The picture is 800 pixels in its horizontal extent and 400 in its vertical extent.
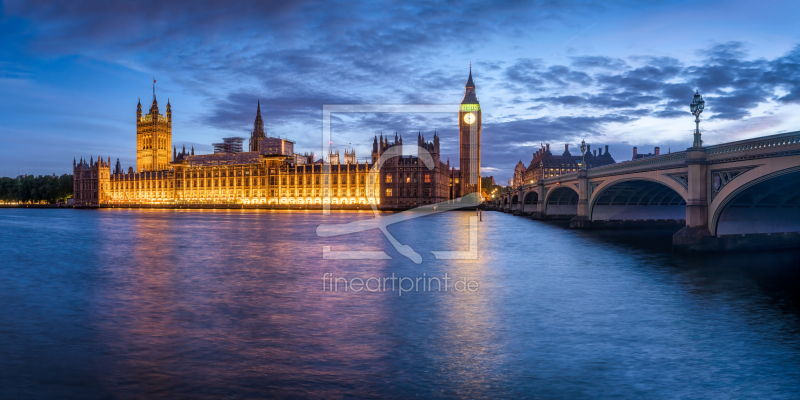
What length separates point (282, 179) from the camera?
16700 cm

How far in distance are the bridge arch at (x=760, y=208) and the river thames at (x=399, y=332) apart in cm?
402

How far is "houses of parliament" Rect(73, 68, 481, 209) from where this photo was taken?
151m

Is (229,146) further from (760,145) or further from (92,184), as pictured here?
(760,145)

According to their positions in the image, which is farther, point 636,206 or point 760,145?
point 636,206

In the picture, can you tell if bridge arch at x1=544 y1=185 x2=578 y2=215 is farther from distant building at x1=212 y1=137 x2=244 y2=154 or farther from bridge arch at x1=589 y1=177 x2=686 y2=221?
distant building at x1=212 y1=137 x2=244 y2=154

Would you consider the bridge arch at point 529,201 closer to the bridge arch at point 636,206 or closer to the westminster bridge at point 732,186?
the bridge arch at point 636,206

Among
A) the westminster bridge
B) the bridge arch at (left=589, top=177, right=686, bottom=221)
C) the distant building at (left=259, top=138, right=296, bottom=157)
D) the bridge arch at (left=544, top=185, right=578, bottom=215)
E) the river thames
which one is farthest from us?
the distant building at (left=259, top=138, right=296, bottom=157)

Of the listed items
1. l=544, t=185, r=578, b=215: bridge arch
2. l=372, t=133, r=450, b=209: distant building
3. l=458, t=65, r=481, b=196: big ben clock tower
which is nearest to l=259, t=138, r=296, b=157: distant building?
l=372, t=133, r=450, b=209: distant building

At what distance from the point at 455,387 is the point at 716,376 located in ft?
17.4

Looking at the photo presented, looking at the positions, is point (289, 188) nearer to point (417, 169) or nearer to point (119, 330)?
point (417, 169)

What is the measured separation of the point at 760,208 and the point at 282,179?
14742 cm

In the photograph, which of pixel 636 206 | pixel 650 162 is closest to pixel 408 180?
pixel 636 206

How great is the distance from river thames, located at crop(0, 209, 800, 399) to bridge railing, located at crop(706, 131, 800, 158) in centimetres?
585

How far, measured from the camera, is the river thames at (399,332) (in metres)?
9.44
